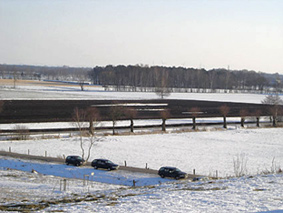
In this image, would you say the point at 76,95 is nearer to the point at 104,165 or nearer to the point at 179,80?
the point at 104,165

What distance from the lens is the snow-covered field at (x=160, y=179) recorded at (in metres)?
12.9

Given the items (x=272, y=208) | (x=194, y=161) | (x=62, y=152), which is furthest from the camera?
(x=62, y=152)

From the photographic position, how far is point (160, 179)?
85.4ft

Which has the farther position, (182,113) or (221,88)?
(221,88)

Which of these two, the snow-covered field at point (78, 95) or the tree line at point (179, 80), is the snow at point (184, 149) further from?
the tree line at point (179, 80)

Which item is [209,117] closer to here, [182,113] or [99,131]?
[182,113]

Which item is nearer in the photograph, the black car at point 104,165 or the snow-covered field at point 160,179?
the snow-covered field at point 160,179

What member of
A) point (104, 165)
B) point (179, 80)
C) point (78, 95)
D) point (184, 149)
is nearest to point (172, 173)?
point (104, 165)

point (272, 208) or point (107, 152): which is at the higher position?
point (272, 208)

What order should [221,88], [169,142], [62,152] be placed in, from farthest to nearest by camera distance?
[221,88] < [169,142] < [62,152]

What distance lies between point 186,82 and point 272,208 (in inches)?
7112

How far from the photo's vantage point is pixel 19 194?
1695 cm

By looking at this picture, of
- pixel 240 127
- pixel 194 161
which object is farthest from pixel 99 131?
pixel 240 127

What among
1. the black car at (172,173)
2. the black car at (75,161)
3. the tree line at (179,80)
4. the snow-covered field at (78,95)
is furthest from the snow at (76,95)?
the black car at (172,173)
